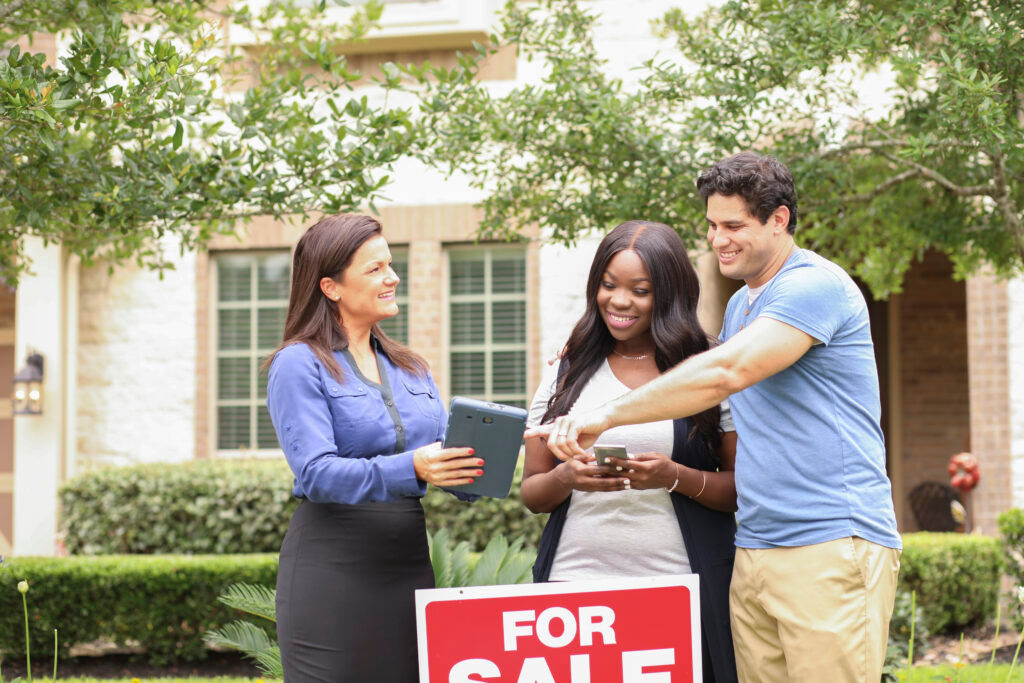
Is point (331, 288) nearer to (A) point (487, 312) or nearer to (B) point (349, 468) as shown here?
(B) point (349, 468)

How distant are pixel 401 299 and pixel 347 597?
6.80 meters

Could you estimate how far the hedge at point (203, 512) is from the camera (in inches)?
295

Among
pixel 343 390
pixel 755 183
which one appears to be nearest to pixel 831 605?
pixel 755 183

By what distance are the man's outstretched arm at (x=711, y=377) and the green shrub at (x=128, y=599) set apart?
4622 mm

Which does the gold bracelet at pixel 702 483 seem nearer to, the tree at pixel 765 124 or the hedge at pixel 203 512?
the tree at pixel 765 124

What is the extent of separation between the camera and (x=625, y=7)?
29.4ft

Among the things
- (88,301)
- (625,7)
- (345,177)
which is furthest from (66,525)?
(625,7)

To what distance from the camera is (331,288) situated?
2924mm

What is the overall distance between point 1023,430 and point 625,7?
4.63 meters

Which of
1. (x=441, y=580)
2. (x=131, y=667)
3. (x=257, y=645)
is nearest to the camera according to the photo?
(x=257, y=645)

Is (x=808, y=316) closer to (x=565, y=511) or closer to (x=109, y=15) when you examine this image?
(x=565, y=511)

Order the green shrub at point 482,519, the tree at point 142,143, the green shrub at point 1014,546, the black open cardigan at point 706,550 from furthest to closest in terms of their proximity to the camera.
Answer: the green shrub at point 482,519 → the green shrub at point 1014,546 → the tree at point 142,143 → the black open cardigan at point 706,550

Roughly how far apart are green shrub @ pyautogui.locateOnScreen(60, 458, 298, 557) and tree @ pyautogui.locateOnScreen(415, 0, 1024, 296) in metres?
3.33

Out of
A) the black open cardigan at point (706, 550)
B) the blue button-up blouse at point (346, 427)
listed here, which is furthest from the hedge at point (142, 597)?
the black open cardigan at point (706, 550)
